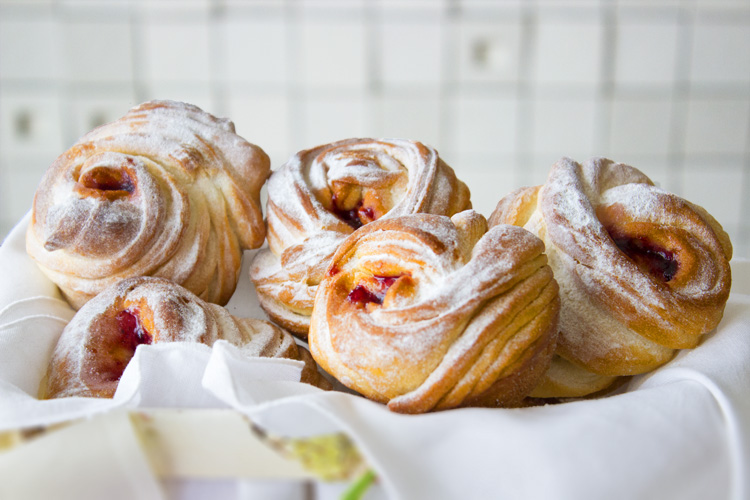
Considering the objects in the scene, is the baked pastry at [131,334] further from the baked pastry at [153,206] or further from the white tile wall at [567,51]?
the white tile wall at [567,51]

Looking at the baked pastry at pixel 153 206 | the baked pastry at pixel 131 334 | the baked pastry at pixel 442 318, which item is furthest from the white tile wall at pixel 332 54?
the baked pastry at pixel 442 318

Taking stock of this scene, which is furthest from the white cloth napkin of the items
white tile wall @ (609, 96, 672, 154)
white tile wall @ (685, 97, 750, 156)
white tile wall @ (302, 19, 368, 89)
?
white tile wall @ (685, 97, 750, 156)

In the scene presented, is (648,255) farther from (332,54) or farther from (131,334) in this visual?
(332,54)

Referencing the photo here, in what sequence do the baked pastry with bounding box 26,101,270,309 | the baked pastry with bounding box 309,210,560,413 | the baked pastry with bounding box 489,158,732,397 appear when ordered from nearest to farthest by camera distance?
the baked pastry with bounding box 309,210,560,413, the baked pastry with bounding box 489,158,732,397, the baked pastry with bounding box 26,101,270,309

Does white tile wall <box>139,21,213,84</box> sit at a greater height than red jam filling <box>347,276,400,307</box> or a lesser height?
greater

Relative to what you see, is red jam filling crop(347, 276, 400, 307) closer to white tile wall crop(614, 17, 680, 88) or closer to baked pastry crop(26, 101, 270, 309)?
baked pastry crop(26, 101, 270, 309)

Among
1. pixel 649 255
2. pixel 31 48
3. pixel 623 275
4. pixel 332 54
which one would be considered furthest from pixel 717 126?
pixel 31 48

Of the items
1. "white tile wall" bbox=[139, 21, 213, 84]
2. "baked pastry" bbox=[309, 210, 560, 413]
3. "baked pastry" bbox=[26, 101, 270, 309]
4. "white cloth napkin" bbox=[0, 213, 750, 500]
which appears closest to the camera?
"white cloth napkin" bbox=[0, 213, 750, 500]
